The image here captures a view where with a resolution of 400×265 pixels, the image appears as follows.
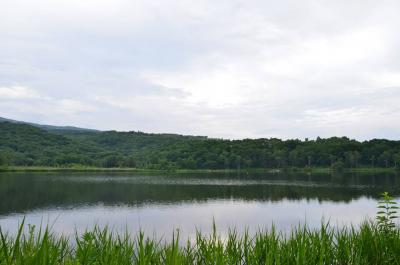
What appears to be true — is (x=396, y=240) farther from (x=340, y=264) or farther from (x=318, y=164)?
(x=318, y=164)

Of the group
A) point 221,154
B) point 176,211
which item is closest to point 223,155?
point 221,154

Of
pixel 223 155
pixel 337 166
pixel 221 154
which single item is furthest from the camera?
pixel 221 154

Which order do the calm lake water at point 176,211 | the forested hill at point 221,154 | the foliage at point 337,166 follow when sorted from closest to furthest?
the calm lake water at point 176,211 → the foliage at point 337,166 → the forested hill at point 221,154

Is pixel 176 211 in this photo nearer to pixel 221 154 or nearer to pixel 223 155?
pixel 223 155

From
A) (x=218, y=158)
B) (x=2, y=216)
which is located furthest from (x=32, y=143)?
(x=2, y=216)

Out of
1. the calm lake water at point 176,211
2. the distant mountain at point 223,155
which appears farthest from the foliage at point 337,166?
the calm lake water at point 176,211

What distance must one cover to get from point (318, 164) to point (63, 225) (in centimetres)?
14916

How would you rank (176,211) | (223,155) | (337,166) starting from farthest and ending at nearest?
(223,155) → (337,166) → (176,211)

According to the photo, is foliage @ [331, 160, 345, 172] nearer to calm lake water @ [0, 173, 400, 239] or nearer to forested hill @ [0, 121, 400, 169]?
forested hill @ [0, 121, 400, 169]

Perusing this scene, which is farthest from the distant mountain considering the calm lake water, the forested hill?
the calm lake water

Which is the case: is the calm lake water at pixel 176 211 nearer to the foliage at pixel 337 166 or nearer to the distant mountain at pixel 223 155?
the foliage at pixel 337 166

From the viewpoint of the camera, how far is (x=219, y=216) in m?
35.8

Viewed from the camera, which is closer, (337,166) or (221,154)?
(337,166)

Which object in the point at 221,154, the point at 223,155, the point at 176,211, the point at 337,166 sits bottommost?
the point at 176,211
